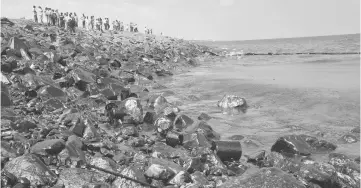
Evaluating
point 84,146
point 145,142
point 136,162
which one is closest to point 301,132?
point 145,142

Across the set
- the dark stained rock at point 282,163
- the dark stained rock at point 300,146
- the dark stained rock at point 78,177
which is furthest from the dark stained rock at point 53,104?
the dark stained rock at point 300,146

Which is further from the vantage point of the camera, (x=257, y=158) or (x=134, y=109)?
(x=134, y=109)

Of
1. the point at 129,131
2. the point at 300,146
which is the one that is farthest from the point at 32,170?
the point at 300,146

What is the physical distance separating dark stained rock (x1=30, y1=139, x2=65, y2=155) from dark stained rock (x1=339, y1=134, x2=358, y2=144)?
261 inches

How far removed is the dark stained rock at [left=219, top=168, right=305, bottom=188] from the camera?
165 inches

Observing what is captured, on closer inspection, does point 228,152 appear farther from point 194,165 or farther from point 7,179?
point 7,179

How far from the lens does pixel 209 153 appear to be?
6.31 m

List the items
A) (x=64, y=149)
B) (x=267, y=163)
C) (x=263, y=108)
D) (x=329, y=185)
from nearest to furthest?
Answer: (x=329, y=185)
(x=64, y=149)
(x=267, y=163)
(x=263, y=108)

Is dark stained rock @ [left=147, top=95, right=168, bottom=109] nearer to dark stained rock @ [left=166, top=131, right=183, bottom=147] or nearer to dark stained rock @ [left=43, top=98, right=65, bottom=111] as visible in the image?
dark stained rock @ [left=43, top=98, right=65, bottom=111]

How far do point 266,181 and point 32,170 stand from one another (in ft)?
12.2

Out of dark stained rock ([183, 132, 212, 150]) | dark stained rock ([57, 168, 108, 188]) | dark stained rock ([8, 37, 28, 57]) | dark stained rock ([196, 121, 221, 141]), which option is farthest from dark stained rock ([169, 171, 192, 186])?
dark stained rock ([8, 37, 28, 57])

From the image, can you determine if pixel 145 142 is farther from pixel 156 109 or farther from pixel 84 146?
pixel 156 109

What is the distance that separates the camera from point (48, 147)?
5613 millimetres

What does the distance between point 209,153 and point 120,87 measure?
20.2 feet
